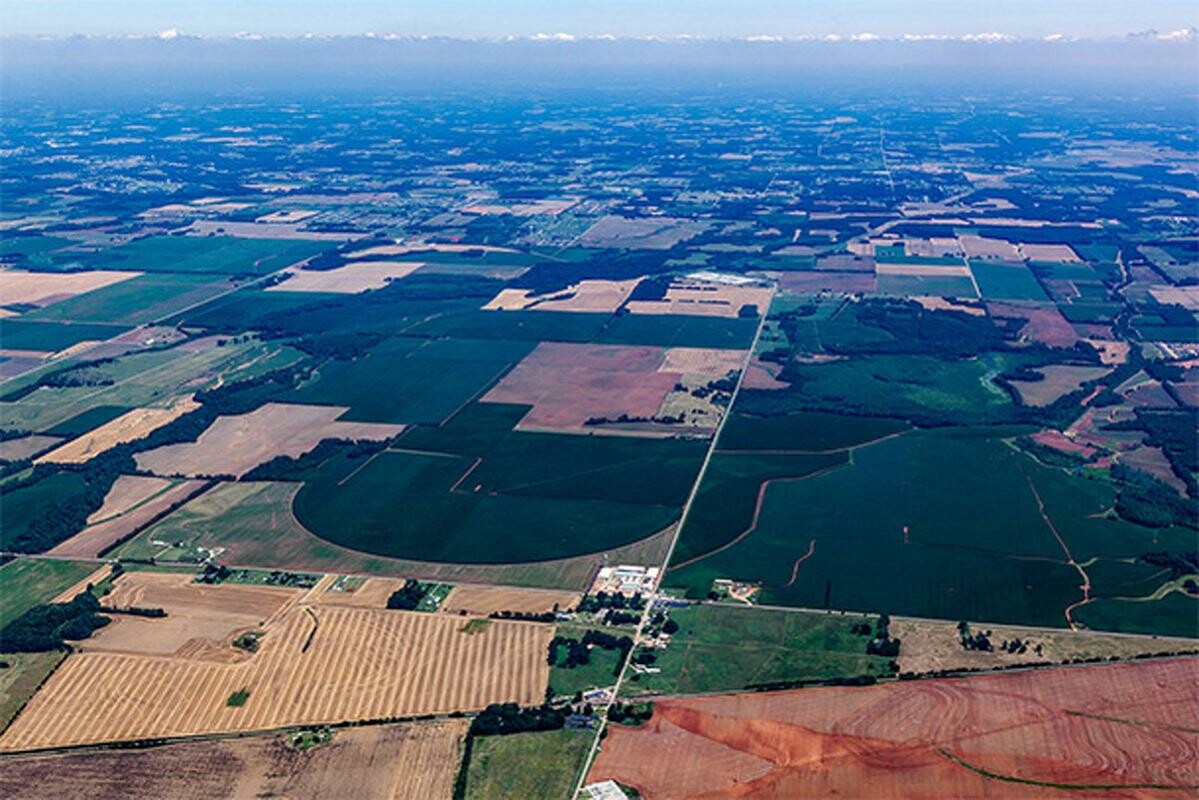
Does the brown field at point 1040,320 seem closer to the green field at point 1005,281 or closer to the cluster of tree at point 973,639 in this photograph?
the green field at point 1005,281

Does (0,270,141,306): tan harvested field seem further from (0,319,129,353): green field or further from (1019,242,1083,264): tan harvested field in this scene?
(1019,242,1083,264): tan harvested field

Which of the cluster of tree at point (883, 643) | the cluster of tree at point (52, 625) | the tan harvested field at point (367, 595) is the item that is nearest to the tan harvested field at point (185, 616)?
the cluster of tree at point (52, 625)

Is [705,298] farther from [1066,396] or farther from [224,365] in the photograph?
[224,365]

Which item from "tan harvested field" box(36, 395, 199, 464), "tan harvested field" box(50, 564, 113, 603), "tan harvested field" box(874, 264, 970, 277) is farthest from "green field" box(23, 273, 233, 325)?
"tan harvested field" box(874, 264, 970, 277)

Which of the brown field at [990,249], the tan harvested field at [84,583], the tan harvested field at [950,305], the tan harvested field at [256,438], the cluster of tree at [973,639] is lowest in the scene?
the brown field at [990,249]

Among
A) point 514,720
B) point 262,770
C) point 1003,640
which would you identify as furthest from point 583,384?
point 262,770

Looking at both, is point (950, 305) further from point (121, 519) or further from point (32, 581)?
point (32, 581)
